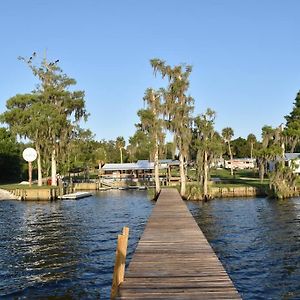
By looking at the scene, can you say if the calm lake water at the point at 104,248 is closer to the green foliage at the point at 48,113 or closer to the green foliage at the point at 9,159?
the green foliage at the point at 48,113

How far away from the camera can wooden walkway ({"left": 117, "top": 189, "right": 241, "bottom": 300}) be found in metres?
8.83

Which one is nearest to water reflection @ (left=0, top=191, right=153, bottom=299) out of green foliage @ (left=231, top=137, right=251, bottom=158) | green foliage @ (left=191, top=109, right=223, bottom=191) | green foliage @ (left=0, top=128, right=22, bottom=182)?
green foliage @ (left=191, top=109, right=223, bottom=191)

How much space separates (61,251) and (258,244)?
29.0 ft

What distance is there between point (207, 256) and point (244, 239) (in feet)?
31.3

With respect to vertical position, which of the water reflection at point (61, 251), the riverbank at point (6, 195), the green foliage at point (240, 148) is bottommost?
the water reflection at point (61, 251)

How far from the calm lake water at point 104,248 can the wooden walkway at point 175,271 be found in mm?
1623

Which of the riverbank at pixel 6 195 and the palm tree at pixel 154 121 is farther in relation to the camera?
the riverbank at pixel 6 195

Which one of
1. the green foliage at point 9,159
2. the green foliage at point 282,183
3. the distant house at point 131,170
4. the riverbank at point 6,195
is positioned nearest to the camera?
the green foliage at point 282,183

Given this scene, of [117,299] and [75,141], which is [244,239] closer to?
[117,299]

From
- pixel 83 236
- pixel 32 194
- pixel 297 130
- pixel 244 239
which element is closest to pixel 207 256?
pixel 244 239

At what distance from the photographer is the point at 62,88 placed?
2267 inches

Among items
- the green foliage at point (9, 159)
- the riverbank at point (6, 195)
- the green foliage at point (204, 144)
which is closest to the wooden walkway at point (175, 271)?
the green foliage at point (204, 144)

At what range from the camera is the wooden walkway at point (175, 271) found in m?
8.83

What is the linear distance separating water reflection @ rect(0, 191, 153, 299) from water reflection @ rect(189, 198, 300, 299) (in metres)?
4.12
